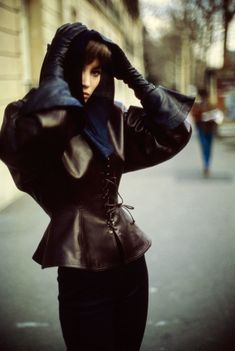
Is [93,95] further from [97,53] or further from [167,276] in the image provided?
[167,276]

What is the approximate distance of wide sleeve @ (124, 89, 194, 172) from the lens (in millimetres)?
1757

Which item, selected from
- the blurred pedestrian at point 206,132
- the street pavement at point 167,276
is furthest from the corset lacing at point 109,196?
the blurred pedestrian at point 206,132

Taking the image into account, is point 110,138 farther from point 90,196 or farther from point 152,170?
point 152,170

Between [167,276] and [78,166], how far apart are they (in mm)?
2384

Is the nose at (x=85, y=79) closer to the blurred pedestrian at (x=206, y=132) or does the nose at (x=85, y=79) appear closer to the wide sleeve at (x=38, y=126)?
the wide sleeve at (x=38, y=126)

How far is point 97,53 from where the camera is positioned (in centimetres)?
164

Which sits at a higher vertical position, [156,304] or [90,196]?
[90,196]

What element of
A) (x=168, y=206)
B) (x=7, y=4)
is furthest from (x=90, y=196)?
(x=7, y=4)

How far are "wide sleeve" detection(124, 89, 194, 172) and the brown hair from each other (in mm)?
234

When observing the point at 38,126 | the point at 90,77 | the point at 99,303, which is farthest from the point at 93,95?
the point at 99,303

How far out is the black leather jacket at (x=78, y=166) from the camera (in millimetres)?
1421

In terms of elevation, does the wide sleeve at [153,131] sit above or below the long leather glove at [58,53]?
below

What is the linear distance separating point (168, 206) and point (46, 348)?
3684mm

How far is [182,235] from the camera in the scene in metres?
4.76
